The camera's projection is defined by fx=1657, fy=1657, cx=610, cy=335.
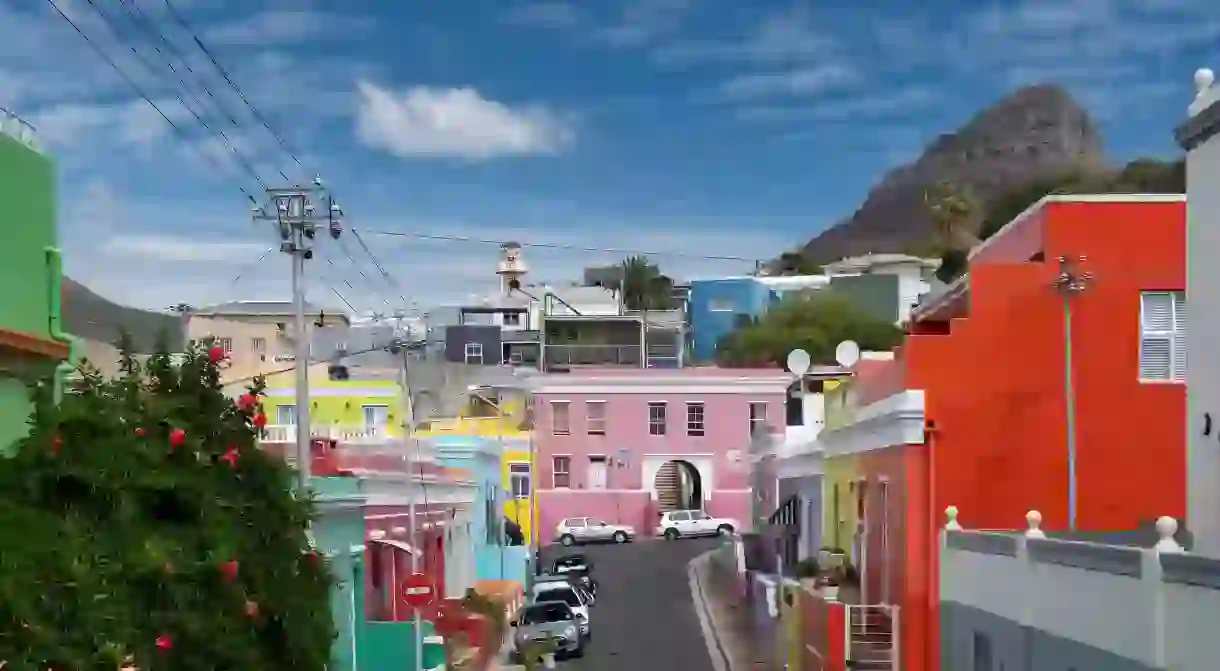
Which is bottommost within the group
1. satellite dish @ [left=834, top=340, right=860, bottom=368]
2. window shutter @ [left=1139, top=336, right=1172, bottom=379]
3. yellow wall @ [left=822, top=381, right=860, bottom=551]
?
yellow wall @ [left=822, top=381, right=860, bottom=551]

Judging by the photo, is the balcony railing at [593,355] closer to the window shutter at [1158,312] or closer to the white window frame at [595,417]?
the white window frame at [595,417]

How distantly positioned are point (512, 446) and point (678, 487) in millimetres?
10695

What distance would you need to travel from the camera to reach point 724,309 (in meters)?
97.4

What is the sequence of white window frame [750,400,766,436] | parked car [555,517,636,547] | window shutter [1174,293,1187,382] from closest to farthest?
window shutter [1174,293,1187,382], parked car [555,517,636,547], white window frame [750,400,766,436]

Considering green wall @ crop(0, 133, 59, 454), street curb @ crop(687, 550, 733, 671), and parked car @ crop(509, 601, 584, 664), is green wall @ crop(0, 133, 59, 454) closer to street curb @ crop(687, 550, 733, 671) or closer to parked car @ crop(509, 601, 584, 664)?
parked car @ crop(509, 601, 584, 664)

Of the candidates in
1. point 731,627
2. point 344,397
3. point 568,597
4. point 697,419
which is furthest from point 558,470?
point 568,597

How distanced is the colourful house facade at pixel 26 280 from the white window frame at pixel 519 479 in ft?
165

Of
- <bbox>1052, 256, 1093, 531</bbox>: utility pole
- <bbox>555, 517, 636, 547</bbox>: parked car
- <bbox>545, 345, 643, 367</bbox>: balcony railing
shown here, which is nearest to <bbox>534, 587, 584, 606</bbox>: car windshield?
<bbox>1052, 256, 1093, 531</bbox>: utility pole

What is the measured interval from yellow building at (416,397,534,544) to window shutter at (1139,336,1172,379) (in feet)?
132

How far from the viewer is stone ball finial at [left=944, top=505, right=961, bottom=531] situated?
21062 millimetres

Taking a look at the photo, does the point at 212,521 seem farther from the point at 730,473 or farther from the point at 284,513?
the point at 730,473

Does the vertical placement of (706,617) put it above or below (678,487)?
below

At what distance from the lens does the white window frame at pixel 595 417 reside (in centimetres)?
7150

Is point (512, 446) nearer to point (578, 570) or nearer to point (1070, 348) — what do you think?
point (578, 570)
